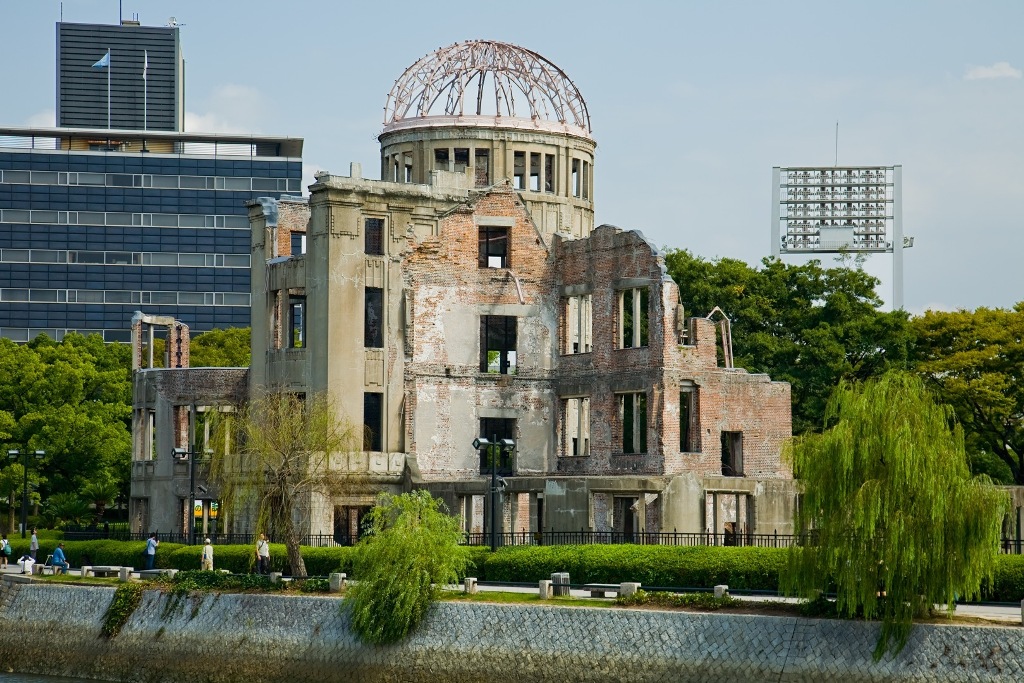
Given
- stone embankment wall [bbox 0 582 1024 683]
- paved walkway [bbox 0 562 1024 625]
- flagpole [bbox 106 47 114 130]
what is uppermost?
flagpole [bbox 106 47 114 130]

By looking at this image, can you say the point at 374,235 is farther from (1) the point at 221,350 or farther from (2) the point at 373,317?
(1) the point at 221,350

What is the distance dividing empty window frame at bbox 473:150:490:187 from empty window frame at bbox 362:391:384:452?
11662mm

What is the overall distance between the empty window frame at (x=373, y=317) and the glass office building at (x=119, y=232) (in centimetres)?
7069

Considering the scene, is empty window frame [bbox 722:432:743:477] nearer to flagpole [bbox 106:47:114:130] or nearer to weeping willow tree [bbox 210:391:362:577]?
weeping willow tree [bbox 210:391:362:577]

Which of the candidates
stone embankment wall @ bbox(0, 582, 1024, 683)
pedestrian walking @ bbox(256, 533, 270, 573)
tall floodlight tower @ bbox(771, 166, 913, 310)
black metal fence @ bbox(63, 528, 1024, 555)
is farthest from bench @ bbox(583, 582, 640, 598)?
tall floodlight tower @ bbox(771, 166, 913, 310)

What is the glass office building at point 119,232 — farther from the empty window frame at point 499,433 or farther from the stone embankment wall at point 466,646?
the stone embankment wall at point 466,646

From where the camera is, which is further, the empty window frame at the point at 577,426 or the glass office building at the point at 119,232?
the glass office building at the point at 119,232

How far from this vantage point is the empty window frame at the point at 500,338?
2340 inches

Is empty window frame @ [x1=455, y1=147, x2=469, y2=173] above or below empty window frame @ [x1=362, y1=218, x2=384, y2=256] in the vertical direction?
above

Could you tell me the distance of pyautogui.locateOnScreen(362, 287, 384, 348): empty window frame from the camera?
58.3m

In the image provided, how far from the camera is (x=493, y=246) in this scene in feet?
199

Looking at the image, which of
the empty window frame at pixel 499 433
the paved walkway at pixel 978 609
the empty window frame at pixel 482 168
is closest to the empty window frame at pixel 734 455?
the empty window frame at pixel 499 433

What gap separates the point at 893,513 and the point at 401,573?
35.3 ft

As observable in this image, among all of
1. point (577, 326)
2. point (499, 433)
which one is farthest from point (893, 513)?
point (577, 326)
